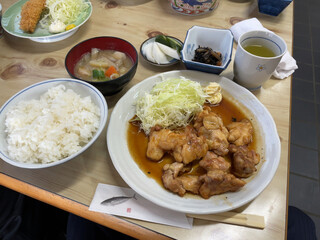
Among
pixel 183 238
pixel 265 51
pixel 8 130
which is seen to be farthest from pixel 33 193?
pixel 265 51

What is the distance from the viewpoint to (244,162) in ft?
4.81

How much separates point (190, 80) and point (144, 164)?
0.82 m

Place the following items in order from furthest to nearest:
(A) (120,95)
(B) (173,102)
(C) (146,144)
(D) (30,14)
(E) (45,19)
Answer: (E) (45,19)
(D) (30,14)
(A) (120,95)
(B) (173,102)
(C) (146,144)

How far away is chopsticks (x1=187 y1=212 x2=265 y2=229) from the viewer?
4.37 feet

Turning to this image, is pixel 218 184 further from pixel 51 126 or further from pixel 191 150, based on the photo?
pixel 51 126

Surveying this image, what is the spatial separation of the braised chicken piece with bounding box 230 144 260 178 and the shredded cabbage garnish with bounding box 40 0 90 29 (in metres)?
2.20

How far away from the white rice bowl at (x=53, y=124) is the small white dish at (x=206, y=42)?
2.91ft

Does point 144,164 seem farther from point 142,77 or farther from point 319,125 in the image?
point 319,125

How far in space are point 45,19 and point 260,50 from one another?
2.22 metres

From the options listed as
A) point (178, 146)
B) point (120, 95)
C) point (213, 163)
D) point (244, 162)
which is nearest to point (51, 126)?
point (120, 95)

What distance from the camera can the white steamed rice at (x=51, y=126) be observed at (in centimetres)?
140

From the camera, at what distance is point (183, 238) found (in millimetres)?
1313

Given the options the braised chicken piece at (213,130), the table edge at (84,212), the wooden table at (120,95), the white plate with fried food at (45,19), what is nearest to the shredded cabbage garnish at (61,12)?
the white plate with fried food at (45,19)

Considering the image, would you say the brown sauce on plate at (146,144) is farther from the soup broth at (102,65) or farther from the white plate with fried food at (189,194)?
the soup broth at (102,65)
